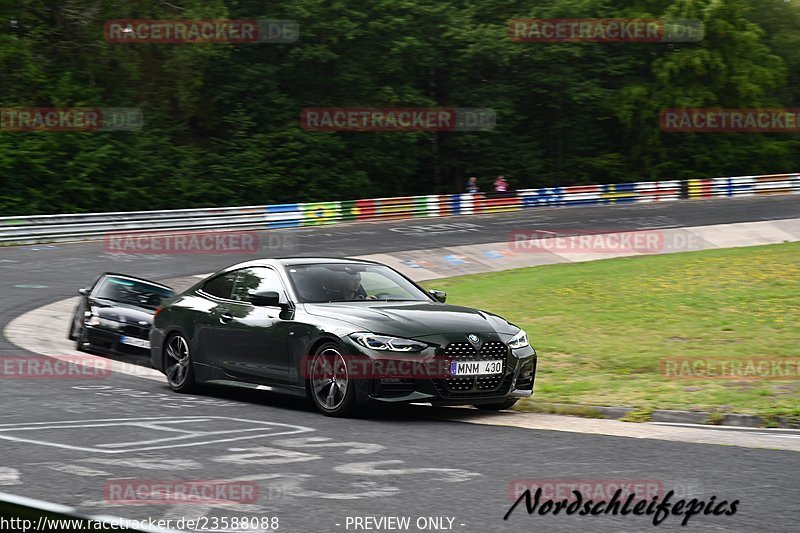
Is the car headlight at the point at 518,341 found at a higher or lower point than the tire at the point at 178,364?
higher

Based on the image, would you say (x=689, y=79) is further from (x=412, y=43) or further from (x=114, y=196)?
(x=114, y=196)

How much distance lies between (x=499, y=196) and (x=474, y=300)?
26.8 m

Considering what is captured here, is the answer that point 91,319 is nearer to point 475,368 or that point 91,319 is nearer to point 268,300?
point 268,300

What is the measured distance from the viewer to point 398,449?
8055 millimetres

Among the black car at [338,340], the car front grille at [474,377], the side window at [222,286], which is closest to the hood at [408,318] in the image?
the black car at [338,340]

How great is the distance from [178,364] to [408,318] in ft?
10.3

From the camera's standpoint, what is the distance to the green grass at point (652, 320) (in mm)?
11227

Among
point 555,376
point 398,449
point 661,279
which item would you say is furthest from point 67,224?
point 398,449

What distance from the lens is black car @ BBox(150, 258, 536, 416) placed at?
9.52 meters

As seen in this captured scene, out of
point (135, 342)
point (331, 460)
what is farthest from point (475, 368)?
point (135, 342)
